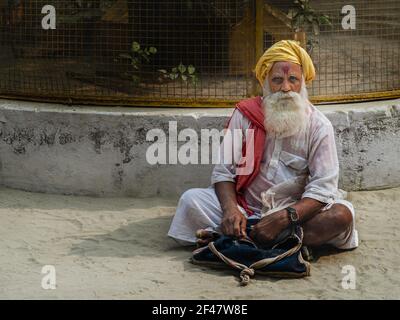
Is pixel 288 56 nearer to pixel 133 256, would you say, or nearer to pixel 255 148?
pixel 255 148

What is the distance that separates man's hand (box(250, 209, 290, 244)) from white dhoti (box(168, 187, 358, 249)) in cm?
30

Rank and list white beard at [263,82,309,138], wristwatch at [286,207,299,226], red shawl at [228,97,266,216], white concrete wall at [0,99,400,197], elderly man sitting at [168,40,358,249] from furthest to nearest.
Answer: white concrete wall at [0,99,400,197] < red shawl at [228,97,266,216] < white beard at [263,82,309,138] < elderly man sitting at [168,40,358,249] < wristwatch at [286,207,299,226]

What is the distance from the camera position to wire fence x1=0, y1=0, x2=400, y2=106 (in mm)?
6633

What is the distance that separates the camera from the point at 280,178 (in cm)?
550

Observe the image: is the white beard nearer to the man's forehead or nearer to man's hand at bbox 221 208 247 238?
the man's forehead

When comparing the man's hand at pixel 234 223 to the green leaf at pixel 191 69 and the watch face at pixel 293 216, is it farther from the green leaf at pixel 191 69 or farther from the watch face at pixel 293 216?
the green leaf at pixel 191 69

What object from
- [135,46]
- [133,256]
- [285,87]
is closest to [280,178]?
[285,87]

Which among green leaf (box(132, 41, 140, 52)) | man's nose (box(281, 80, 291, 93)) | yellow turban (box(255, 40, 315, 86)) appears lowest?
man's nose (box(281, 80, 291, 93))

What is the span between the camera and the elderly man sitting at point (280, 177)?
530cm

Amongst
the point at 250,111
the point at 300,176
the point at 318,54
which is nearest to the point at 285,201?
the point at 300,176

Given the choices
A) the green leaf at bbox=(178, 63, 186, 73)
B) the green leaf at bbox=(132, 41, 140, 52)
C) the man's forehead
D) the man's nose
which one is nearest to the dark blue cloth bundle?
the man's nose

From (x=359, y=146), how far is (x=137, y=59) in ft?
6.01

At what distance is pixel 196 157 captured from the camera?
6.54 meters

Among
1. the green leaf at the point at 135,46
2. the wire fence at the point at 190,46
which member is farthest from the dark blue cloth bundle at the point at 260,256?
the green leaf at the point at 135,46
